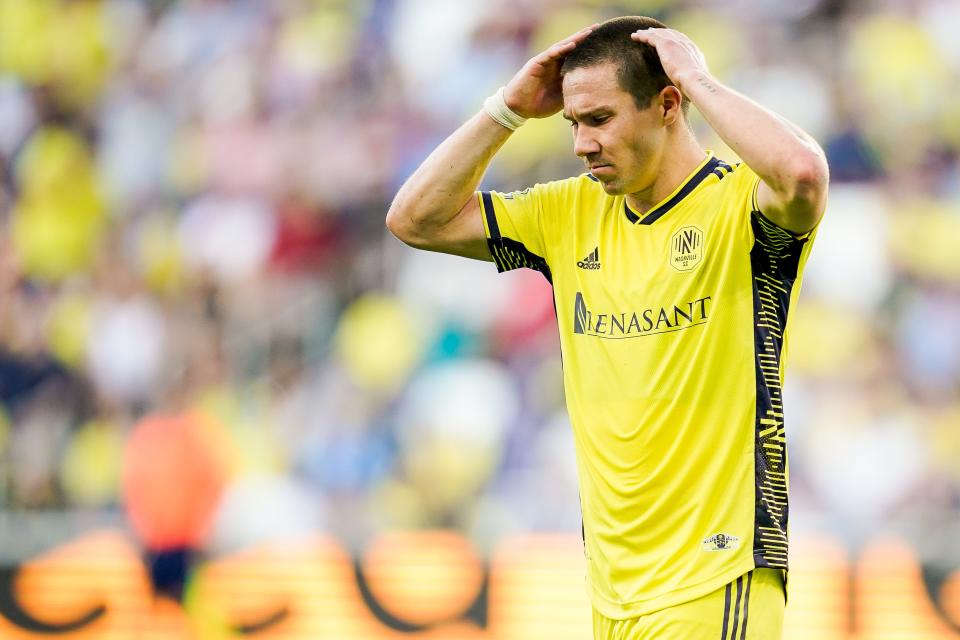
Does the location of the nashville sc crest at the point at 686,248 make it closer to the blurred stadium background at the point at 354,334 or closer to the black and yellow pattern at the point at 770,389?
the black and yellow pattern at the point at 770,389

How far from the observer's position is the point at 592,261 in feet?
11.5

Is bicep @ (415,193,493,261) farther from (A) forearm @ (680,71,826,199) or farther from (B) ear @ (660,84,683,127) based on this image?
(A) forearm @ (680,71,826,199)

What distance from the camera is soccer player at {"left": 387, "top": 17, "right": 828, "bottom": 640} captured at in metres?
3.17

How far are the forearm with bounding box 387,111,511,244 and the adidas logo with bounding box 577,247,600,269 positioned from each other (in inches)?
16.2

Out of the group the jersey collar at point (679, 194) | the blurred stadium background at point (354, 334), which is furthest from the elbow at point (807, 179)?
the blurred stadium background at point (354, 334)

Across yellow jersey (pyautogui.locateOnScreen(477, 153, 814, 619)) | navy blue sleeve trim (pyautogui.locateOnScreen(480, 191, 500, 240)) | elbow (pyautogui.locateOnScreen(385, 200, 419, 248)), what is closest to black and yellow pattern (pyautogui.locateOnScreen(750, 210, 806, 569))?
yellow jersey (pyautogui.locateOnScreen(477, 153, 814, 619))

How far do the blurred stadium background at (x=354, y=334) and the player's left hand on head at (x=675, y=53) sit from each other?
13.4 feet

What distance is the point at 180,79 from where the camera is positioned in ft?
32.0

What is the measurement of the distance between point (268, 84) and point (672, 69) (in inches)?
268

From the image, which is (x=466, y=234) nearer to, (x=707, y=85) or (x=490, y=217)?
(x=490, y=217)

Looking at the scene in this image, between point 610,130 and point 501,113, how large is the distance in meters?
0.44

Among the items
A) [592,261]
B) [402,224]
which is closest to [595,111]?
[592,261]

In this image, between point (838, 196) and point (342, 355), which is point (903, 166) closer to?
point (838, 196)

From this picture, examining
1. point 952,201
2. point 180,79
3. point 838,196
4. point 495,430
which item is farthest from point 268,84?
point 952,201
